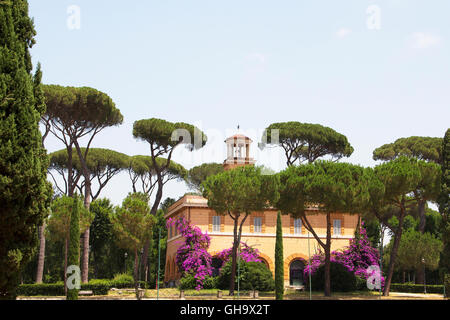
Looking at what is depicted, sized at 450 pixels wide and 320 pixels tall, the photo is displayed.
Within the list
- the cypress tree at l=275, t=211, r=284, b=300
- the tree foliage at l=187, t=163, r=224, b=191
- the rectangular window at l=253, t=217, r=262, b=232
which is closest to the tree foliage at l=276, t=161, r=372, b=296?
the cypress tree at l=275, t=211, r=284, b=300

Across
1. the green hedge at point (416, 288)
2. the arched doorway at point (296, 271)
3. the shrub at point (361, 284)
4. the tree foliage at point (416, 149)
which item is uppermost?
the tree foliage at point (416, 149)

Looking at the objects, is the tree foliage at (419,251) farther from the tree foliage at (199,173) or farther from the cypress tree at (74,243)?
the cypress tree at (74,243)

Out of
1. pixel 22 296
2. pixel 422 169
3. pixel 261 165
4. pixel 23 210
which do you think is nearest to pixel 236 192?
pixel 261 165

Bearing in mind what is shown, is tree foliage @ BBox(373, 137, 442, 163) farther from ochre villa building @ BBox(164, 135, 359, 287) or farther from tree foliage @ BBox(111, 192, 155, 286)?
tree foliage @ BBox(111, 192, 155, 286)

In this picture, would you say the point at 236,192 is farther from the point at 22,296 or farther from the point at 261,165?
the point at 22,296

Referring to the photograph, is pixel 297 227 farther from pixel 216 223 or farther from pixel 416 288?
pixel 416 288

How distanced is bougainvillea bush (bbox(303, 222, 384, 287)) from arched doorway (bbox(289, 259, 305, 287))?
1.58 m

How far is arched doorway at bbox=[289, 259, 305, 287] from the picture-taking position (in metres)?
45.0

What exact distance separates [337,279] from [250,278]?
609 centimetres

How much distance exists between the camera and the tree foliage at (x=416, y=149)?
54500mm

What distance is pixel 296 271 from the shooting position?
4519 cm

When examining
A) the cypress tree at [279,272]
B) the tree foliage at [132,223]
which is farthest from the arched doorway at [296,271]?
the cypress tree at [279,272]

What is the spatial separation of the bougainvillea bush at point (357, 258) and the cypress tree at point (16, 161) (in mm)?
→ 27424

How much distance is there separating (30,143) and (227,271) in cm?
2471
